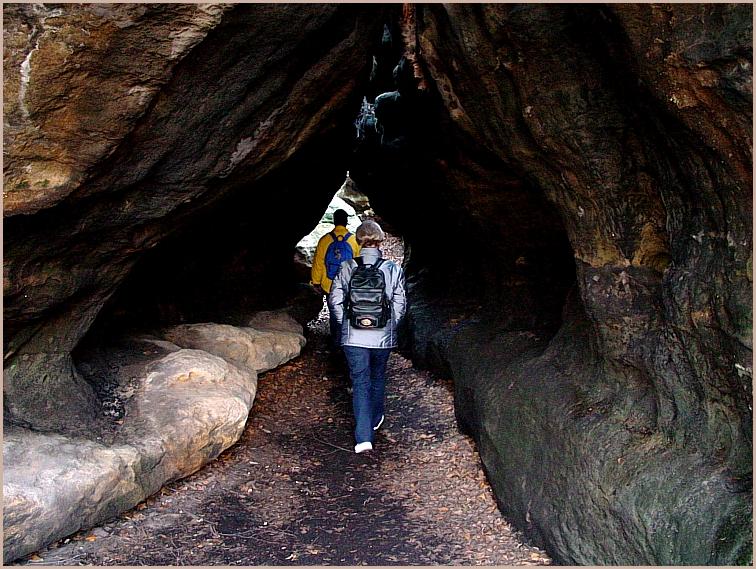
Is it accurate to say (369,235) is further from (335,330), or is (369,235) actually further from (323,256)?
(323,256)

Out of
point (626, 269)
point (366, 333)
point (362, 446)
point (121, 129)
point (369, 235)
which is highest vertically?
point (121, 129)

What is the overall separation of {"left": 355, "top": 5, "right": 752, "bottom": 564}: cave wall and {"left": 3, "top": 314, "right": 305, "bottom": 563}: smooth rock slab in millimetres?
2460

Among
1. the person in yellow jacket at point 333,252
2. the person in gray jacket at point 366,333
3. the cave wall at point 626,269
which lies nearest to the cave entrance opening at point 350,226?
the person in yellow jacket at point 333,252

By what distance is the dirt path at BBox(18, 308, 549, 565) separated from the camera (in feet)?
16.5

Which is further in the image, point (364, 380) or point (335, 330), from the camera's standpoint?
point (335, 330)

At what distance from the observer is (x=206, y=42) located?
442cm

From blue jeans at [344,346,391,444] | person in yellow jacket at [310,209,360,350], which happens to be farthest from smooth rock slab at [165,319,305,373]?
blue jeans at [344,346,391,444]

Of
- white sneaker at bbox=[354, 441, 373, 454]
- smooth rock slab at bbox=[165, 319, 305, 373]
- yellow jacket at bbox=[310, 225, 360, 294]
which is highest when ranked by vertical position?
yellow jacket at bbox=[310, 225, 360, 294]

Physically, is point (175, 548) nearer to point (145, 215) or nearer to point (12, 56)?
point (145, 215)

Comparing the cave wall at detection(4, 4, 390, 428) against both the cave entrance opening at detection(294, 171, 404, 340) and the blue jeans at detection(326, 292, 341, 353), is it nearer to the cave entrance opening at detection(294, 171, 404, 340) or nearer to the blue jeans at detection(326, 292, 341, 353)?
the blue jeans at detection(326, 292, 341, 353)

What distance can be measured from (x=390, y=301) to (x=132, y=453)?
2.67 m

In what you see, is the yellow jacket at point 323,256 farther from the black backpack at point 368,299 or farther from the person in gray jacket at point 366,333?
the black backpack at point 368,299

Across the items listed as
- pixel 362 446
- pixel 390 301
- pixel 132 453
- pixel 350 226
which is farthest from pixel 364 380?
pixel 350 226

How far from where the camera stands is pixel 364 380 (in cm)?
688
